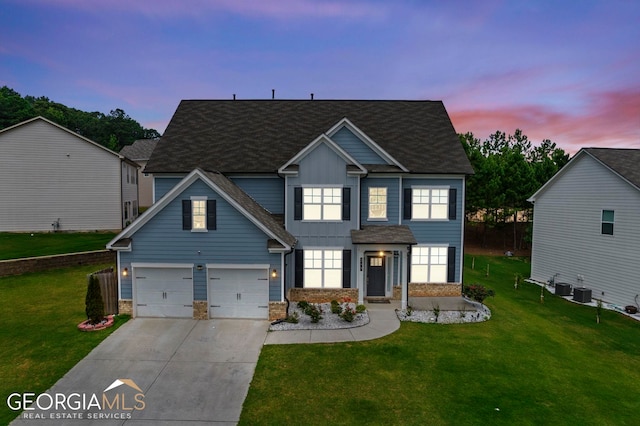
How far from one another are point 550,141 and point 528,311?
48902 mm

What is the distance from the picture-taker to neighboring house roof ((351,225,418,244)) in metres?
15.3

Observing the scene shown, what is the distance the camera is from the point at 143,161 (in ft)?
164

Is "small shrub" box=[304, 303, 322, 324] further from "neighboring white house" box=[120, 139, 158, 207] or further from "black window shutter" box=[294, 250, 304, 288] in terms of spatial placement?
"neighboring white house" box=[120, 139, 158, 207]

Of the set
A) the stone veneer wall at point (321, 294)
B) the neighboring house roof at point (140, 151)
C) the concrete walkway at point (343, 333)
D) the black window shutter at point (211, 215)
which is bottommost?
the concrete walkway at point (343, 333)

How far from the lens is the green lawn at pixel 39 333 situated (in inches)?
373

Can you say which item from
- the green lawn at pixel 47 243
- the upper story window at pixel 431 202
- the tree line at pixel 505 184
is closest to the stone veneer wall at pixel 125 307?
the green lawn at pixel 47 243

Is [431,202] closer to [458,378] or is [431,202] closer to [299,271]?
[299,271]

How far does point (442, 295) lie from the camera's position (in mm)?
17438

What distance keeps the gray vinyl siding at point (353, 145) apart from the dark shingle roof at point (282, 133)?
1.98 m

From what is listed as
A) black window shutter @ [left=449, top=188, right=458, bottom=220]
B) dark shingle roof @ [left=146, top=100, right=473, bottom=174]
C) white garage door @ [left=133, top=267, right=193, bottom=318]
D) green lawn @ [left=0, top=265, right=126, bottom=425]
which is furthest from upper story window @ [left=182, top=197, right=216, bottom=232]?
black window shutter @ [left=449, top=188, right=458, bottom=220]

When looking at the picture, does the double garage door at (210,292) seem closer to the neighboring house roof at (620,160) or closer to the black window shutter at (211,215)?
the black window shutter at (211,215)

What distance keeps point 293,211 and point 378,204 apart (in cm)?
427

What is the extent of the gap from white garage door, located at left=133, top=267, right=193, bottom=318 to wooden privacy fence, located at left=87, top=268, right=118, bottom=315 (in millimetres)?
1032

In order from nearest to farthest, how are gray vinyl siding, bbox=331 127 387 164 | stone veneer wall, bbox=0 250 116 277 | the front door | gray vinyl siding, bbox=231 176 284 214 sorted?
the front door
gray vinyl siding, bbox=331 127 387 164
gray vinyl siding, bbox=231 176 284 214
stone veneer wall, bbox=0 250 116 277
